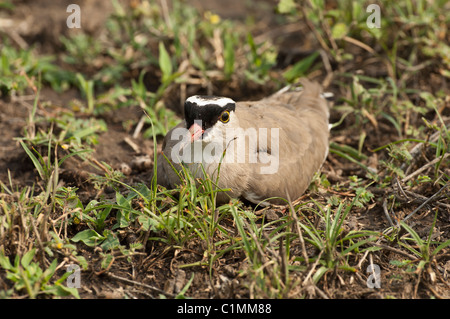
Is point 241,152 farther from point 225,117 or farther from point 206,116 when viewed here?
point 206,116

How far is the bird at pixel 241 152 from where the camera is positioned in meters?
4.14

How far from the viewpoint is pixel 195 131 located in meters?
4.07

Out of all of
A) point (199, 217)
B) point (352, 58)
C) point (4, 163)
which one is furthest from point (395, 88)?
point (4, 163)

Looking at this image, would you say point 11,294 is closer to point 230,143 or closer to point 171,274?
point 171,274

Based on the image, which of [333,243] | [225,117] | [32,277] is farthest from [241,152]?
[32,277]

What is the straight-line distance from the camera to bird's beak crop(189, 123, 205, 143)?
4049 millimetres

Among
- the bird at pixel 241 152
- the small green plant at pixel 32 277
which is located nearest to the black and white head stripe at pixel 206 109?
the bird at pixel 241 152

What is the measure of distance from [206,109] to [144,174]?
4.01 feet

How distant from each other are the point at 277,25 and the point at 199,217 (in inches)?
175

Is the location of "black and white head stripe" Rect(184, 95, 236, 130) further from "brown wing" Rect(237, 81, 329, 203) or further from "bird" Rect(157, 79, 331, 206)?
"brown wing" Rect(237, 81, 329, 203)

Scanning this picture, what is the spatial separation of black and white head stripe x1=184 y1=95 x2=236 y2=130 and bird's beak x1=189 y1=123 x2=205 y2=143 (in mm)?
45

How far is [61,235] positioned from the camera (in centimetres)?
394

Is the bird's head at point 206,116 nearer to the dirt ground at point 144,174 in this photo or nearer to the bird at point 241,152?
the bird at point 241,152
